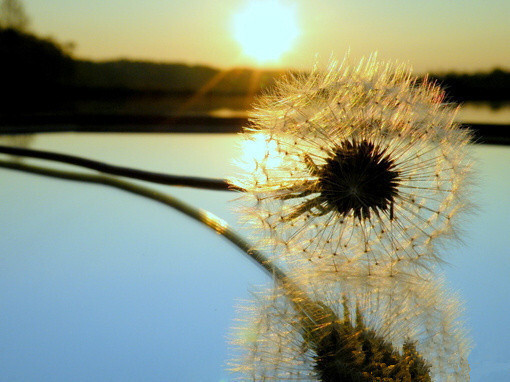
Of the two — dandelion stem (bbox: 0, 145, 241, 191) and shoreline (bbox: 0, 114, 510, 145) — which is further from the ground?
shoreline (bbox: 0, 114, 510, 145)

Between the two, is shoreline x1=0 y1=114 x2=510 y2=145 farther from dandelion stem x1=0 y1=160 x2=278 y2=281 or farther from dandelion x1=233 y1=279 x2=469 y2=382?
dandelion x1=233 y1=279 x2=469 y2=382

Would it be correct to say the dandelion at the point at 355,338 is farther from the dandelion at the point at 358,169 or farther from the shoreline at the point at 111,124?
the shoreline at the point at 111,124

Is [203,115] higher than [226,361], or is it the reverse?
[203,115]

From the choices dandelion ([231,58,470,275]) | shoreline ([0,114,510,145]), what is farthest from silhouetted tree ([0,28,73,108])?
dandelion ([231,58,470,275])

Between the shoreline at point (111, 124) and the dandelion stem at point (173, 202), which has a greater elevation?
the shoreline at point (111, 124)

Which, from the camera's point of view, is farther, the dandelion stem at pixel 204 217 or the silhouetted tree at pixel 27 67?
the silhouetted tree at pixel 27 67

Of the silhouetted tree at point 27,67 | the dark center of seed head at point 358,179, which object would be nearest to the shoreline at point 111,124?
the silhouetted tree at point 27,67

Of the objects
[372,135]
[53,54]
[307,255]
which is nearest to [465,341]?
[307,255]

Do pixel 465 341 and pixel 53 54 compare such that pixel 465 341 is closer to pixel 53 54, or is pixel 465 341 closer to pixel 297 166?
pixel 297 166
